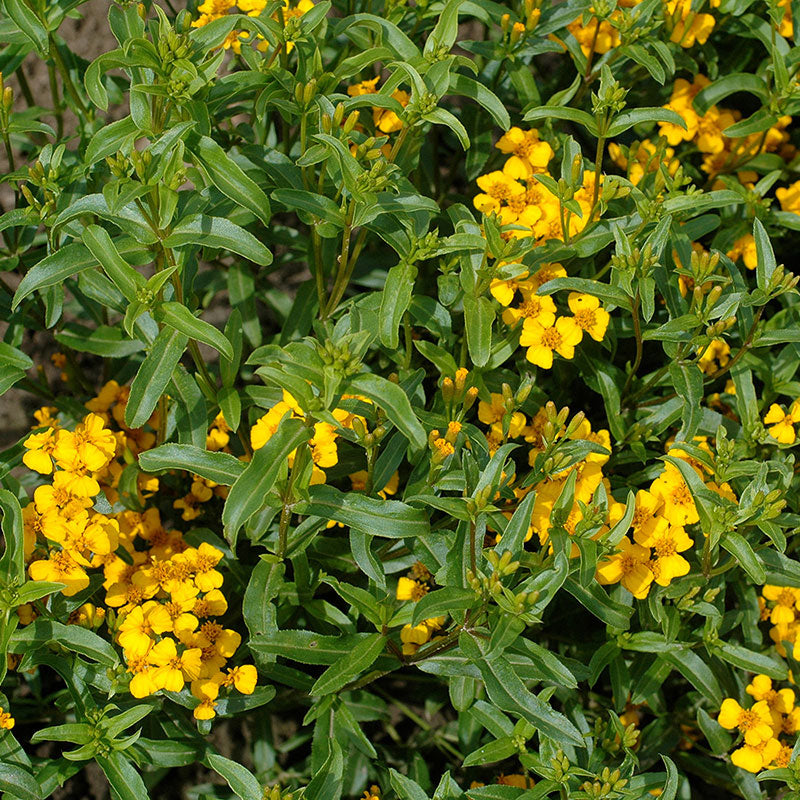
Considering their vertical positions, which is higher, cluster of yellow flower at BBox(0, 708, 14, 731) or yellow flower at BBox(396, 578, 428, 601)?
yellow flower at BBox(396, 578, 428, 601)

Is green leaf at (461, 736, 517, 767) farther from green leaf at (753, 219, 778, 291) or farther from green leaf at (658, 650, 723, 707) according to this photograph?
green leaf at (753, 219, 778, 291)

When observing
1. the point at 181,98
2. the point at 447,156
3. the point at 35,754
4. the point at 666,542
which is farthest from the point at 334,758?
the point at 447,156

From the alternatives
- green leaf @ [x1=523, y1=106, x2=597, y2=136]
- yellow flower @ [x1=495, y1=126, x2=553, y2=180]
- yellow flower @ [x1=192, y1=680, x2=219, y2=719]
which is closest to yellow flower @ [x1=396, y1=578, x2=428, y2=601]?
yellow flower @ [x1=192, y1=680, x2=219, y2=719]

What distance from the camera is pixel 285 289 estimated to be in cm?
416

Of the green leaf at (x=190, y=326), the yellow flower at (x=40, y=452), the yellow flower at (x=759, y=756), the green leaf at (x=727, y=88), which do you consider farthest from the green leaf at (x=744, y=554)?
the yellow flower at (x=40, y=452)

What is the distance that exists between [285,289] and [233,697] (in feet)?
6.87

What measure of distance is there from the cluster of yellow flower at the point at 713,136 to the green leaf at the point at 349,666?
7.23 ft

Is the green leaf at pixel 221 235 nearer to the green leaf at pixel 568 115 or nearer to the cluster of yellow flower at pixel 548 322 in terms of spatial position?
the cluster of yellow flower at pixel 548 322

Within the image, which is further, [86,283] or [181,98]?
[86,283]

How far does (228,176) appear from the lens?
2426 millimetres

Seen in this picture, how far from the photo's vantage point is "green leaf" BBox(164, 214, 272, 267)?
242 centimetres

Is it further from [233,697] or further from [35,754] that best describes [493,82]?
[35,754]

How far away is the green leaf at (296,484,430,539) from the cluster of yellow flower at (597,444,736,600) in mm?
566

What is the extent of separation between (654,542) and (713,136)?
181 centimetres
